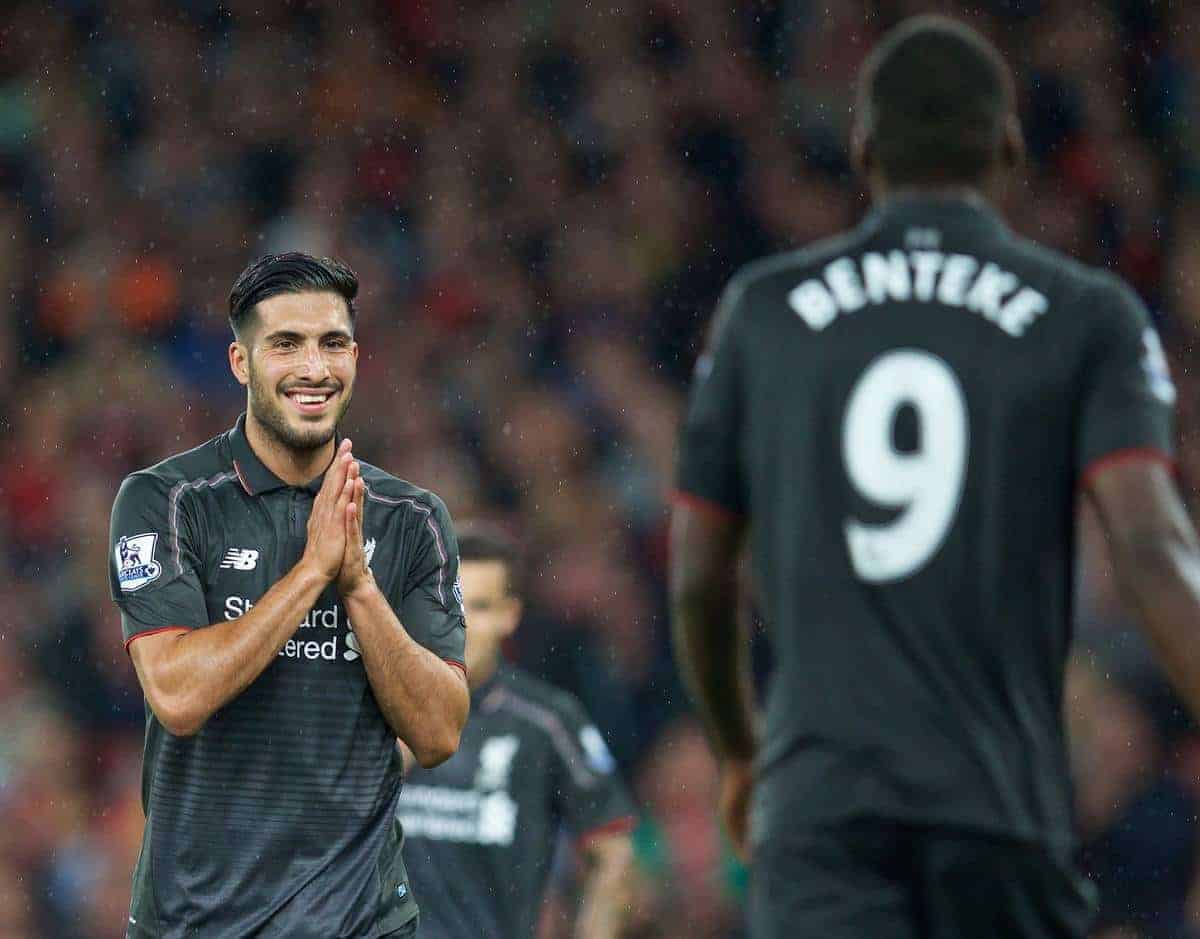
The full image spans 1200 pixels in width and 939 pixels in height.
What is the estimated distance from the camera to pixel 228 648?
12.2 ft

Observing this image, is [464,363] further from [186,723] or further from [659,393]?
[186,723]

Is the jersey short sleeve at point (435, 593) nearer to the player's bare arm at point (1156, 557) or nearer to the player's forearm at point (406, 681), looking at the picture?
the player's forearm at point (406, 681)

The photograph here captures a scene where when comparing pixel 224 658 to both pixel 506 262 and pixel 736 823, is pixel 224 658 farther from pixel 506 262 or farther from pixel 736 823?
pixel 506 262

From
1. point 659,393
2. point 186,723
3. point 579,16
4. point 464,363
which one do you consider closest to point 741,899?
point 659,393

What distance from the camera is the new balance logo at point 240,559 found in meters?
3.98

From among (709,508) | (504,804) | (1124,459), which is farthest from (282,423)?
(504,804)

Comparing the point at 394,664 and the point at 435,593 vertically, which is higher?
the point at 435,593

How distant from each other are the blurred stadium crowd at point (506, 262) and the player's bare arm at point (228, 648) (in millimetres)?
4192

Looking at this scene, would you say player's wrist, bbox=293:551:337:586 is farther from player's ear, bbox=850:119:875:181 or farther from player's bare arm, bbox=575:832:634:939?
player's bare arm, bbox=575:832:634:939

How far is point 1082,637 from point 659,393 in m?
2.40

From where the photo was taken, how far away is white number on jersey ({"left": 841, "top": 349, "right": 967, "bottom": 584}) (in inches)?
98.5

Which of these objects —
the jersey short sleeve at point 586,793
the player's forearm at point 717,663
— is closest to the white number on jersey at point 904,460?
the player's forearm at point 717,663

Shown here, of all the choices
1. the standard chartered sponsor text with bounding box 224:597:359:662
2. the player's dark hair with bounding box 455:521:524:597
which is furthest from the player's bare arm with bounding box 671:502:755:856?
the player's dark hair with bounding box 455:521:524:597

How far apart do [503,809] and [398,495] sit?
2.24 m
